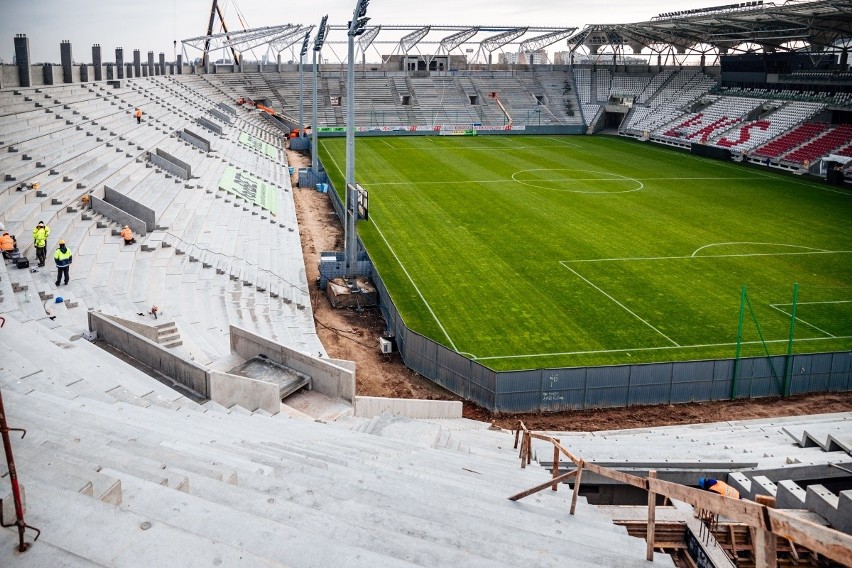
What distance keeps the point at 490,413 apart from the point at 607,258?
1354cm

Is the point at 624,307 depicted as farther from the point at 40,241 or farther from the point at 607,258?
the point at 40,241

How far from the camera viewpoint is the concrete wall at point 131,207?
25969mm

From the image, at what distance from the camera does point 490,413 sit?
1769 centimetres

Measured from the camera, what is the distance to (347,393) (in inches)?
628

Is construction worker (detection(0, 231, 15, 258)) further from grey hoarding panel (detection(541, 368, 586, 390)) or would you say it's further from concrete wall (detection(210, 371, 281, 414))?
grey hoarding panel (detection(541, 368, 586, 390))

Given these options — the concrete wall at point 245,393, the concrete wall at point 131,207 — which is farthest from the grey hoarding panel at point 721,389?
the concrete wall at point 131,207

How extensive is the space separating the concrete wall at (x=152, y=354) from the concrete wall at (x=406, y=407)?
3.32 meters

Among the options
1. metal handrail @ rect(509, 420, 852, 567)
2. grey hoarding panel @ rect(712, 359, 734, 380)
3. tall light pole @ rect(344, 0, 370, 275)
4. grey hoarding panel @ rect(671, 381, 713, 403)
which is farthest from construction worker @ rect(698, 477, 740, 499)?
tall light pole @ rect(344, 0, 370, 275)

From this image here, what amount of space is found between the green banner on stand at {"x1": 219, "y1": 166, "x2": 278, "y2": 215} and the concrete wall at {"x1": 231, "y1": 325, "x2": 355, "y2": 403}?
19256mm

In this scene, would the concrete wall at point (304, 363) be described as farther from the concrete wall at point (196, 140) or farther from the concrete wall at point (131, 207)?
the concrete wall at point (196, 140)

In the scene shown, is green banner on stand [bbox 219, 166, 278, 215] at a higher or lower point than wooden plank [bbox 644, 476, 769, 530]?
lower

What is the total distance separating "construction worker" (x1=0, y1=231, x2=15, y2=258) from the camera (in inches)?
746

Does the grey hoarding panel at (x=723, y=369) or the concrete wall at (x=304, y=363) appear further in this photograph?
the grey hoarding panel at (x=723, y=369)

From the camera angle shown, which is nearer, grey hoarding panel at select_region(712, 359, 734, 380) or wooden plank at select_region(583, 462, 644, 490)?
wooden plank at select_region(583, 462, 644, 490)
